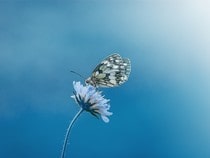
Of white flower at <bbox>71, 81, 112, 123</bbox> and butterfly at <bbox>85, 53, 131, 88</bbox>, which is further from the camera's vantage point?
butterfly at <bbox>85, 53, 131, 88</bbox>

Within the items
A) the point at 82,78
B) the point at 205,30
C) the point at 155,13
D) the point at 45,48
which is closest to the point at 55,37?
the point at 45,48

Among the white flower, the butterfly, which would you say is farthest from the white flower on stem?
the butterfly

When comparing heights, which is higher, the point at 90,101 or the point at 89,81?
the point at 89,81

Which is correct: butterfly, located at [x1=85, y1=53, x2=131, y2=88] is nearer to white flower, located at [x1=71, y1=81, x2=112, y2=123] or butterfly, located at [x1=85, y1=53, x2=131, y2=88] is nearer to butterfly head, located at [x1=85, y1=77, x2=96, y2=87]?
butterfly head, located at [x1=85, y1=77, x2=96, y2=87]

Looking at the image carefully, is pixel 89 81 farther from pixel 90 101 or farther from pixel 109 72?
pixel 90 101

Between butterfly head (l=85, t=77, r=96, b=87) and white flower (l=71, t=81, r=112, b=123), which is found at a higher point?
butterfly head (l=85, t=77, r=96, b=87)

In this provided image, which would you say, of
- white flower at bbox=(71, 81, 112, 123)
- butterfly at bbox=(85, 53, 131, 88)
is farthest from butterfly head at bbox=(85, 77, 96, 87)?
white flower at bbox=(71, 81, 112, 123)

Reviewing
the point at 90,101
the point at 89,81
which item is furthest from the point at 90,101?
the point at 89,81

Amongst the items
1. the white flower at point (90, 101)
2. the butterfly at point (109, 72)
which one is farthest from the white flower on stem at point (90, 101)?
the butterfly at point (109, 72)
